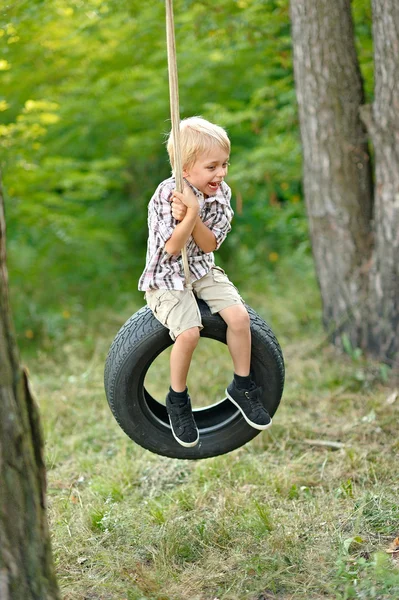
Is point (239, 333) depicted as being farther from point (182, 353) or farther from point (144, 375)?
point (144, 375)

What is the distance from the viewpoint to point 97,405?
241 inches

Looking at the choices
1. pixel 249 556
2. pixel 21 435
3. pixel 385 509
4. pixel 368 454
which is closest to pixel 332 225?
pixel 368 454

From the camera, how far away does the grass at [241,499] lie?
3289 millimetres

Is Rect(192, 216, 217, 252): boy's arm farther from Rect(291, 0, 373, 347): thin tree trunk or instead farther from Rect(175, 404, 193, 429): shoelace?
Rect(291, 0, 373, 347): thin tree trunk

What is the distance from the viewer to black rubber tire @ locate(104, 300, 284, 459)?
3.58 m

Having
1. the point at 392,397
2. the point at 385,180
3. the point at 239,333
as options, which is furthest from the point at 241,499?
the point at 385,180

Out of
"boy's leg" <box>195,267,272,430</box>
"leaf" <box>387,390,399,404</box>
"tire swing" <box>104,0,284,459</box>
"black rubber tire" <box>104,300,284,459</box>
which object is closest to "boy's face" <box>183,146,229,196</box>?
"tire swing" <box>104,0,284,459</box>

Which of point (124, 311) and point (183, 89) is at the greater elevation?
point (183, 89)

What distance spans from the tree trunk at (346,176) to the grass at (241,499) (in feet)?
1.53

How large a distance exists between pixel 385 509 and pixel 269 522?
61cm

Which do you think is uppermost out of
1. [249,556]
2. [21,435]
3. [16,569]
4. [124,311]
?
[124,311]

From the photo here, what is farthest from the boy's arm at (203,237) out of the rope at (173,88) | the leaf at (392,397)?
the leaf at (392,397)

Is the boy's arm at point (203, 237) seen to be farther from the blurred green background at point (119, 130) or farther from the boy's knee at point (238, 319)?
the blurred green background at point (119, 130)

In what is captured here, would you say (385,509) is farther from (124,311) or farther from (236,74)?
(236,74)
